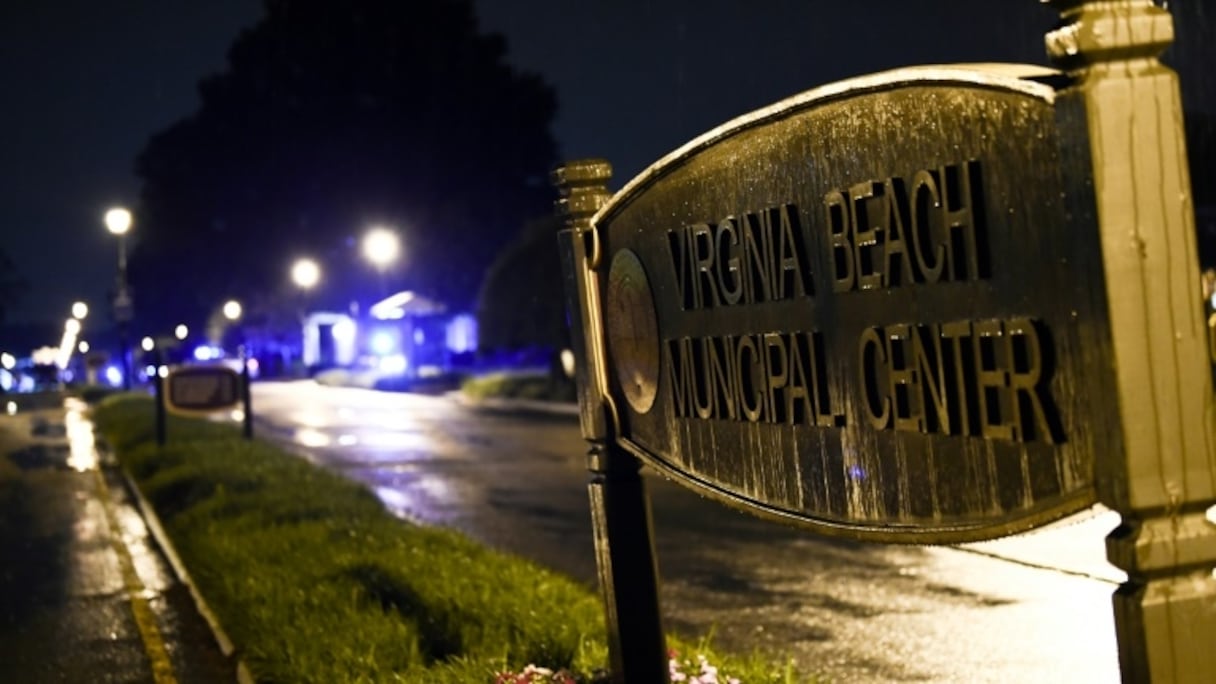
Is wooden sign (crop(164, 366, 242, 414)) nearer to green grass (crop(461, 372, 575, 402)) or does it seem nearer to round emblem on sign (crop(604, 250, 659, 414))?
green grass (crop(461, 372, 575, 402))

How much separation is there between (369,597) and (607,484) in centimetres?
359

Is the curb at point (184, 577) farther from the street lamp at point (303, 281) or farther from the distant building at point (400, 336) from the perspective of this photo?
the distant building at point (400, 336)

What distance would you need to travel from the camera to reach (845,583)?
11148mm

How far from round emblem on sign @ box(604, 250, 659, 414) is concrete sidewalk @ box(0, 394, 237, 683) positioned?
388 centimetres

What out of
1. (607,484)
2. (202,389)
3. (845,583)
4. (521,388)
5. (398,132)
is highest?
(398,132)

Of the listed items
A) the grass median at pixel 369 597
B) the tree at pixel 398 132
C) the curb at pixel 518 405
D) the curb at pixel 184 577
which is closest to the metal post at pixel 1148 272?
the grass median at pixel 369 597

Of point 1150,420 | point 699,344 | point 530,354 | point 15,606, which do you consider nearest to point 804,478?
point 699,344

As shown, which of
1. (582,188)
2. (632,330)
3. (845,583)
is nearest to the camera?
(632,330)

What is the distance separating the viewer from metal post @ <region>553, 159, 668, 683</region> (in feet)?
19.8

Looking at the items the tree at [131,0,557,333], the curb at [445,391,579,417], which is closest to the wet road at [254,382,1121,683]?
the curb at [445,391,579,417]

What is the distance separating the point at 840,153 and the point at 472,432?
25493mm

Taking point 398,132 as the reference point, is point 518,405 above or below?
below

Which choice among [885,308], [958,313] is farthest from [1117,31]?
[885,308]

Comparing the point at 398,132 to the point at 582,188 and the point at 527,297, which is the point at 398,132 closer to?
the point at 527,297
